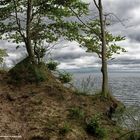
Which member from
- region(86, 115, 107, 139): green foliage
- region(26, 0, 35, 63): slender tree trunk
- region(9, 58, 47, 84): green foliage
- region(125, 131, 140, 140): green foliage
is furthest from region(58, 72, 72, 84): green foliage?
region(125, 131, 140, 140): green foliage

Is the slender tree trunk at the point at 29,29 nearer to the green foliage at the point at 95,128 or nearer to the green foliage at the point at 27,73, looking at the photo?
the green foliage at the point at 27,73

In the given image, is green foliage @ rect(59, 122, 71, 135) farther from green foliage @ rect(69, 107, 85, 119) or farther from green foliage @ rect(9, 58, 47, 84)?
green foliage @ rect(9, 58, 47, 84)


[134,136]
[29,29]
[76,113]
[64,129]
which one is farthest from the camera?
[29,29]

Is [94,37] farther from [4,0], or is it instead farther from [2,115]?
[2,115]

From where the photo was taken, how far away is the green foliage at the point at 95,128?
67.6 feet

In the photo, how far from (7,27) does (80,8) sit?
4704mm

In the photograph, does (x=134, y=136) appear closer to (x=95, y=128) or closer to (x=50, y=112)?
(x=95, y=128)

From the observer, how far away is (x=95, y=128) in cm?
2069

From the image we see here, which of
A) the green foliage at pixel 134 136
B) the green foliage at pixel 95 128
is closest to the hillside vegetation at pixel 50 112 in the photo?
the green foliage at pixel 95 128

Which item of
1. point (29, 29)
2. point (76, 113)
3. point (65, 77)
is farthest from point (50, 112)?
point (29, 29)

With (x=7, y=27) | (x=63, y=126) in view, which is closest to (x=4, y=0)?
(x=7, y=27)

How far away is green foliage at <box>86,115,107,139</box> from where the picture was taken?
67.6 feet

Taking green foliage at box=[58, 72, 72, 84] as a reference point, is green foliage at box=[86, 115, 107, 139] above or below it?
below

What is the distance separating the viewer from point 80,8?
2777 centimetres
